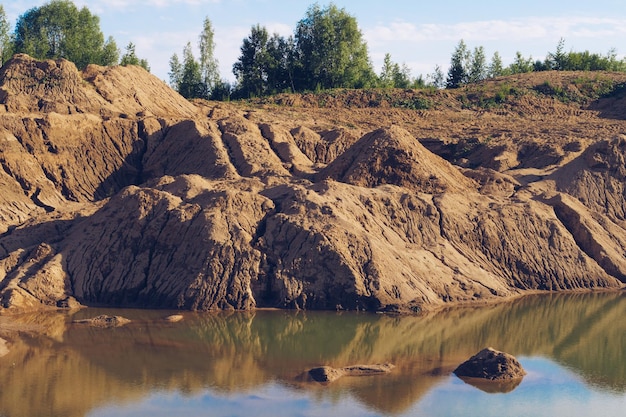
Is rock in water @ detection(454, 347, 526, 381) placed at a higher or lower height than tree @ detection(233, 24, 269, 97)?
lower

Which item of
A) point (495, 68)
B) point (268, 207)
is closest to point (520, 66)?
point (495, 68)

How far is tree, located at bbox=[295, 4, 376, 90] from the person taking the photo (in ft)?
188

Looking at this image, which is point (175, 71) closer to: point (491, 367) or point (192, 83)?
point (192, 83)

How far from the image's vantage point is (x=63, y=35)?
199 feet

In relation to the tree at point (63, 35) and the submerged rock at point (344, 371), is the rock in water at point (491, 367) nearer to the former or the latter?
the submerged rock at point (344, 371)

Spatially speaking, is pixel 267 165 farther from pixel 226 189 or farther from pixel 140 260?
pixel 140 260

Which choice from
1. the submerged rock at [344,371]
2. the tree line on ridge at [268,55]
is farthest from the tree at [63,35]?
the submerged rock at [344,371]

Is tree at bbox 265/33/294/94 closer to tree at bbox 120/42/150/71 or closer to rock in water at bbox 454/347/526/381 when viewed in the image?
tree at bbox 120/42/150/71

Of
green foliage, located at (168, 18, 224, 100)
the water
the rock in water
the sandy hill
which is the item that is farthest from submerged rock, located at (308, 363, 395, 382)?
green foliage, located at (168, 18, 224, 100)

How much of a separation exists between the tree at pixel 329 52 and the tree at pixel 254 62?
186 cm

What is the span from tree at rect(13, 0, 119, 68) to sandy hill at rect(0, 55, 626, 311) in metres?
17.4

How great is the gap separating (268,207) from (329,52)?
32.2 m

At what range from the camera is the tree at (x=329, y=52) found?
57.4 metres

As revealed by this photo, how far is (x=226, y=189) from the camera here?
89.9 ft
